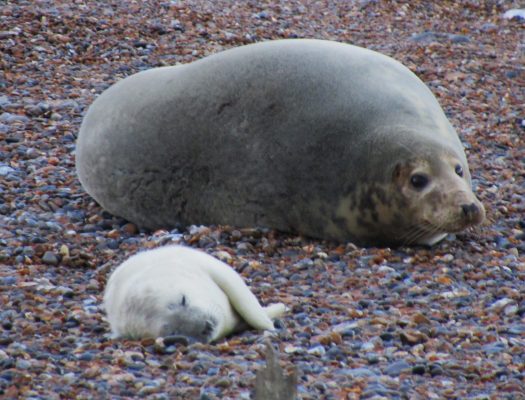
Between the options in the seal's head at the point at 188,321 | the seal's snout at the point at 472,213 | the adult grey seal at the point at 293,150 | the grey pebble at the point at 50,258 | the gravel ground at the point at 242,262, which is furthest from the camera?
the adult grey seal at the point at 293,150

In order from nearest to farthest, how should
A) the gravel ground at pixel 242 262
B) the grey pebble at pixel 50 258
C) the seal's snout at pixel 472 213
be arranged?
the gravel ground at pixel 242 262 < the seal's snout at pixel 472 213 < the grey pebble at pixel 50 258

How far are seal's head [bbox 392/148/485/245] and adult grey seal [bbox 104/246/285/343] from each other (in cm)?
119

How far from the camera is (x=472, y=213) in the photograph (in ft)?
16.5

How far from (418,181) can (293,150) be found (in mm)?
657

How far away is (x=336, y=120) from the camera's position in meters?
5.45

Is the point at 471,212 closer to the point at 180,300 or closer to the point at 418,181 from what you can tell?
the point at 418,181

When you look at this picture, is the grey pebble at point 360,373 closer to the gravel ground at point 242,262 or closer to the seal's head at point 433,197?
the gravel ground at point 242,262

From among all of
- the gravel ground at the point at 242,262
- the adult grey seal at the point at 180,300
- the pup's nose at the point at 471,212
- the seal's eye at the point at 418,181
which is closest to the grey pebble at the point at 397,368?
the gravel ground at the point at 242,262

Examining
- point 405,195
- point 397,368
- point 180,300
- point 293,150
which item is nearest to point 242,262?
point 293,150

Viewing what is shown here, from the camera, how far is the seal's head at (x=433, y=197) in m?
5.09

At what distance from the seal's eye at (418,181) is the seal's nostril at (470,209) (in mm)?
252

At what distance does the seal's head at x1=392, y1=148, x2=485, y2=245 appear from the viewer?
5090mm

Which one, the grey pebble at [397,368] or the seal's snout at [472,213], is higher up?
the grey pebble at [397,368]

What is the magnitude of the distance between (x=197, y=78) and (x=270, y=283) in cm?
150
